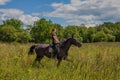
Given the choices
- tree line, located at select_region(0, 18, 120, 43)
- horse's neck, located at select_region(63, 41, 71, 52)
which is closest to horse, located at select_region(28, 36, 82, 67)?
horse's neck, located at select_region(63, 41, 71, 52)

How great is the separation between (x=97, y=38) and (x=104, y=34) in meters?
3.04

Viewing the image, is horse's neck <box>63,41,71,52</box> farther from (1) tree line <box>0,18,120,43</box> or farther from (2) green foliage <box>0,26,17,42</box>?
(2) green foliage <box>0,26,17,42</box>

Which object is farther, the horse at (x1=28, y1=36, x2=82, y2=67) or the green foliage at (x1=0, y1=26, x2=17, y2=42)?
the green foliage at (x1=0, y1=26, x2=17, y2=42)

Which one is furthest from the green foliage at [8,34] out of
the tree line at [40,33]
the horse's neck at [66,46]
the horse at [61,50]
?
the horse's neck at [66,46]

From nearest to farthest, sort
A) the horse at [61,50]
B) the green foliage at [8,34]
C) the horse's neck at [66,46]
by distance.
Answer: the horse at [61,50]
the horse's neck at [66,46]
the green foliage at [8,34]

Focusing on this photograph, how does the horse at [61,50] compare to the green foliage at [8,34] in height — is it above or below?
above

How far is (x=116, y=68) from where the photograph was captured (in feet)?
23.5

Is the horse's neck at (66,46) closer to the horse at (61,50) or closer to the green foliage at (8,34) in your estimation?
the horse at (61,50)

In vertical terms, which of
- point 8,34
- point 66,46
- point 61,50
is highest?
point 66,46

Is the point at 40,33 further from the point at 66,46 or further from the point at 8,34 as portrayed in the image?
the point at 66,46

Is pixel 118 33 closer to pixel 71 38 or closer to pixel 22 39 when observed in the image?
pixel 22 39

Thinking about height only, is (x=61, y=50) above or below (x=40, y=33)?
above

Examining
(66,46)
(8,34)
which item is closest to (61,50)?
(66,46)

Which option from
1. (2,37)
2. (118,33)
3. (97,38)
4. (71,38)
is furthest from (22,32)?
(71,38)
